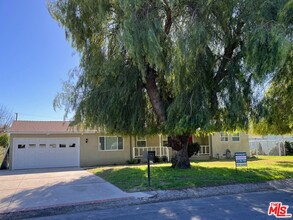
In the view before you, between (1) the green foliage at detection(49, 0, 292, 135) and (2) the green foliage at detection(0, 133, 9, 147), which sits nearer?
(1) the green foliage at detection(49, 0, 292, 135)

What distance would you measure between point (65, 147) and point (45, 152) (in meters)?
1.45

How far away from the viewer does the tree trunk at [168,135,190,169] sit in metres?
14.5

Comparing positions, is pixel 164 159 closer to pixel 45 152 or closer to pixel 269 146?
pixel 45 152

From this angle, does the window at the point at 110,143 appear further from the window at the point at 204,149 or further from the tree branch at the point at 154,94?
the tree branch at the point at 154,94

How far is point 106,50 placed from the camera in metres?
14.0

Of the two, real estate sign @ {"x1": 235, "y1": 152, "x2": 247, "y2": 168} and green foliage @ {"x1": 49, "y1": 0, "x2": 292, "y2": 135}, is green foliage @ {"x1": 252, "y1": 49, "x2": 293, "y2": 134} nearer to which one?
green foliage @ {"x1": 49, "y1": 0, "x2": 292, "y2": 135}

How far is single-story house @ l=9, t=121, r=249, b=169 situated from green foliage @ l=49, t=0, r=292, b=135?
557 centimetres

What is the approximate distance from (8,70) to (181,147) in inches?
532

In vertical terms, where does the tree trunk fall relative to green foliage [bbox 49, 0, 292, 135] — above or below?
below

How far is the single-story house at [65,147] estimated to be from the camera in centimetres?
1997

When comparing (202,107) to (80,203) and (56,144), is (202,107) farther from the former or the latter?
(56,144)

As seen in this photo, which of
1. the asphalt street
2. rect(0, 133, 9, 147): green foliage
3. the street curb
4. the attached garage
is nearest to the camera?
the asphalt street

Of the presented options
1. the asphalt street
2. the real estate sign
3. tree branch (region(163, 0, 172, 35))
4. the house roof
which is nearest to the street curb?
the asphalt street

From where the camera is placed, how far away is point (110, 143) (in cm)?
2261
